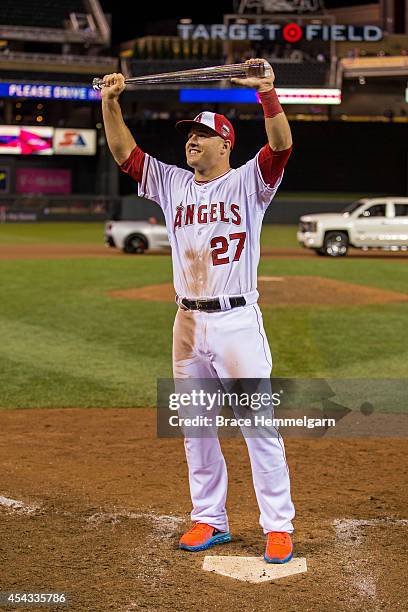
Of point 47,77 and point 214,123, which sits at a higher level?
point 47,77

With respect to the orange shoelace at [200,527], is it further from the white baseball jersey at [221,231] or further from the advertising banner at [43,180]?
the advertising banner at [43,180]

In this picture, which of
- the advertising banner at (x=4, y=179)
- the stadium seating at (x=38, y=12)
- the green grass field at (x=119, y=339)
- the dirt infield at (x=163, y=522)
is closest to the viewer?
the dirt infield at (x=163, y=522)

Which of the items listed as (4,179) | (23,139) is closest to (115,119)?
(23,139)

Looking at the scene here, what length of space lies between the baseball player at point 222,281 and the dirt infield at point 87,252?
21.3 m

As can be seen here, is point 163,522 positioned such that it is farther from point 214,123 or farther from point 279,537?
point 214,123

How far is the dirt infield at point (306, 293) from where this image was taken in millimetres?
17641

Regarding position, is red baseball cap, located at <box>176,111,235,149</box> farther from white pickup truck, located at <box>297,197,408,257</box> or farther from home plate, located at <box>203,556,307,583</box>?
white pickup truck, located at <box>297,197,408,257</box>

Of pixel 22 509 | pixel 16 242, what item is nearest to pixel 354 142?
pixel 16 242

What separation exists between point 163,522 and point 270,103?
8.33 feet

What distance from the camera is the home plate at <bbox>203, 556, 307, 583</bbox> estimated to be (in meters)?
4.86

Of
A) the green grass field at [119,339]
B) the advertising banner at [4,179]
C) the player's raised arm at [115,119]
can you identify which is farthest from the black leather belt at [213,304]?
the advertising banner at [4,179]

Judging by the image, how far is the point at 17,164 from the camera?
2089 inches

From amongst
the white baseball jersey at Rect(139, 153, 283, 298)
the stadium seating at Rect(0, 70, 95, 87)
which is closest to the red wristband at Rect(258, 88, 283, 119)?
the white baseball jersey at Rect(139, 153, 283, 298)

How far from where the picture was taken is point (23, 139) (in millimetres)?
52000
